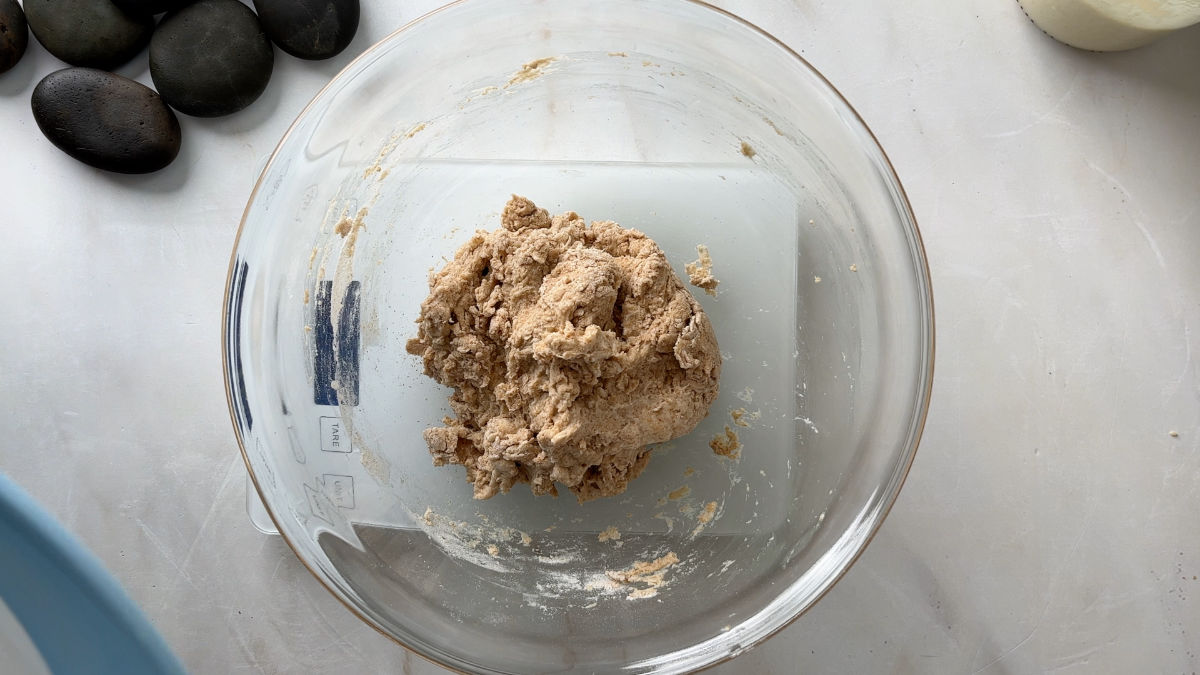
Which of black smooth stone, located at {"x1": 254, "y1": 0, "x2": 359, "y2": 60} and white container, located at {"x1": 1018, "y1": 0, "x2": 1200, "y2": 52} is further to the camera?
black smooth stone, located at {"x1": 254, "y1": 0, "x2": 359, "y2": 60}

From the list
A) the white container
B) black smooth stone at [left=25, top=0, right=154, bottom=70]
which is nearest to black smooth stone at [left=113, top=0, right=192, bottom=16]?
black smooth stone at [left=25, top=0, right=154, bottom=70]

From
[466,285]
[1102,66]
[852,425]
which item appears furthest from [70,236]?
[1102,66]

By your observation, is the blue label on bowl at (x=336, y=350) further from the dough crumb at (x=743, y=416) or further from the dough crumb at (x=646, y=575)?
the dough crumb at (x=743, y=416)

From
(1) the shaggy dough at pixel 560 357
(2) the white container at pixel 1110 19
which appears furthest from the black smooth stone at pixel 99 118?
(2) the white container at pixel 1110 19

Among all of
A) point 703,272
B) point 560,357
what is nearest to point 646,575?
point 560,357

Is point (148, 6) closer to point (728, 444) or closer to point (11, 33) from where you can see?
point (11, 33)

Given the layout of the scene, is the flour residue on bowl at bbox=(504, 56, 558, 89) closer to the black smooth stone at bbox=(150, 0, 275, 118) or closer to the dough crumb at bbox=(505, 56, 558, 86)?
the dough crumb at bbox=(505, 56, 558, 86)
